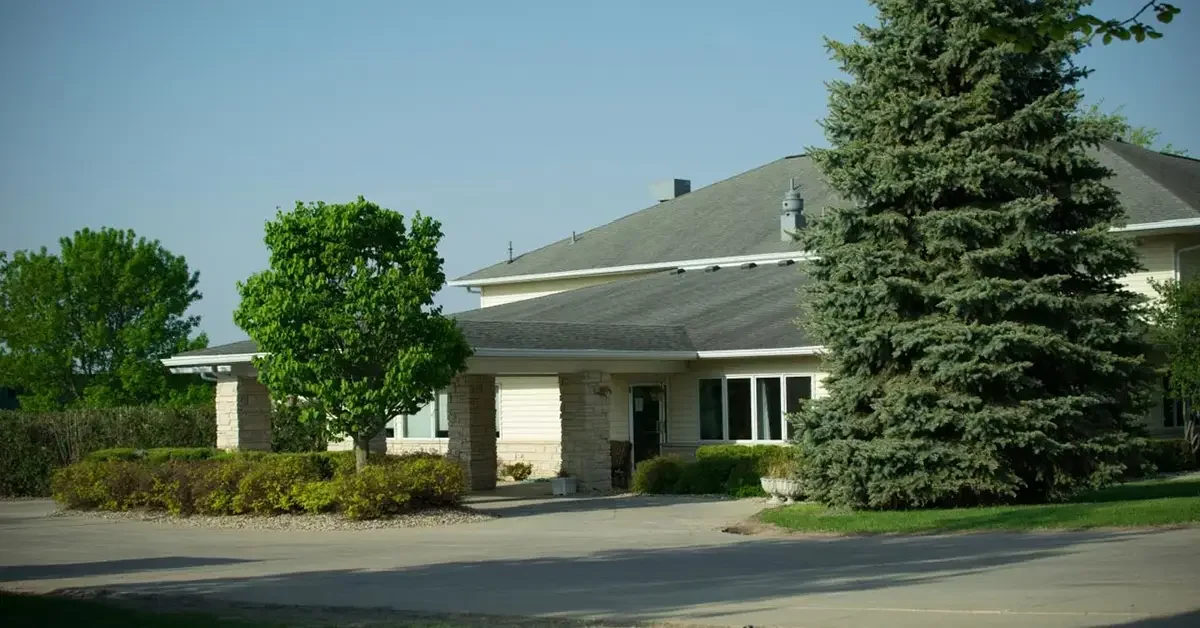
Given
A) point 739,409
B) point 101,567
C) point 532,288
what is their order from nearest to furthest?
point 101,567
point 739,409
point 532,288

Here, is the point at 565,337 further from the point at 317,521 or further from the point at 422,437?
the point at 422,437

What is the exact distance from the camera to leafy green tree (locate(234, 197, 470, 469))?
22844mm

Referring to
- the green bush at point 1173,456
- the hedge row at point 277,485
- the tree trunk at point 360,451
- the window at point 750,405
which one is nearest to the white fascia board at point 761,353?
the window at point 750,405

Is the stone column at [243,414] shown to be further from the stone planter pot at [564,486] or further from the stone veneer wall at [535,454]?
the stone veneer wall at [535,454]

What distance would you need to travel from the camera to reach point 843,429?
70.7ft

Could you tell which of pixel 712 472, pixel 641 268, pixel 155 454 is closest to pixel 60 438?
pixel 155 454

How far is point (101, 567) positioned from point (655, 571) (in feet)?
23.2

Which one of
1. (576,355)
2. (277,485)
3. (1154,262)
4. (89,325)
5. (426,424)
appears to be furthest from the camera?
(89,325)

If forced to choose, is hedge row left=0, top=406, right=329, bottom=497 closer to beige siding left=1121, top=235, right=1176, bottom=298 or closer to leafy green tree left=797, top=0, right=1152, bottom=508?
leafy green tree left=797, top=0, right=1152, bottom=508

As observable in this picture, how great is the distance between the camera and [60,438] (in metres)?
31.3

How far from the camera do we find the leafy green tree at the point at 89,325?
53562mm

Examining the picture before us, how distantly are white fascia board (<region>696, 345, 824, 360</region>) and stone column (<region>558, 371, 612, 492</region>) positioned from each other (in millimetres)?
2238

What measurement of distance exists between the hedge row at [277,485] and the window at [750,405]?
686cm

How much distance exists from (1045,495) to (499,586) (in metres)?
10.6
